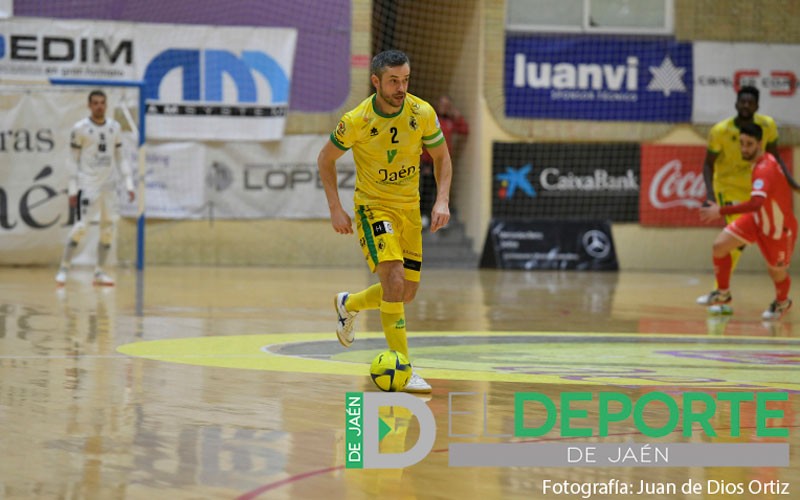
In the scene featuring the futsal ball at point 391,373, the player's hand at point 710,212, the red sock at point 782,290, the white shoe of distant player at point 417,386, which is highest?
the player's hand at point 710,212

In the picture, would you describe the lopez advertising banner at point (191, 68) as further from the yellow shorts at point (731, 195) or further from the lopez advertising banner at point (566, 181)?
the yellow shorts at point (731, 195)

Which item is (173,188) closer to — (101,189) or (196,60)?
(196,60)

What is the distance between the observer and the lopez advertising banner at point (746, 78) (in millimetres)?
24812

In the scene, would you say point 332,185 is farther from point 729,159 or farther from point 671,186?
point 671,186

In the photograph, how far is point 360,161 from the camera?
7.51m

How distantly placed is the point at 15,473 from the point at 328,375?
10.4 feet

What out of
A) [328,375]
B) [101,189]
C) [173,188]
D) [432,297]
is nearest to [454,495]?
[328,375]

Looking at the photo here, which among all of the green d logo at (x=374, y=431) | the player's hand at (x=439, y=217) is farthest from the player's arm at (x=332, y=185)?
the green d logo at (x=374, y=431)

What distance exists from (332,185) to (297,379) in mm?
1196

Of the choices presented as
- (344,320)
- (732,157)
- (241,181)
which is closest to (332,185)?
(344,320)

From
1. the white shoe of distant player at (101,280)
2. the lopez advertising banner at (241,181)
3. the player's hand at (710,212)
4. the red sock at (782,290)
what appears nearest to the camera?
the player's hand at (710,212)

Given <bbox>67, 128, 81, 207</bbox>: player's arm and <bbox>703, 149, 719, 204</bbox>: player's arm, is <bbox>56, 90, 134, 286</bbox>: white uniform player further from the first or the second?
<bbox>703, 149, 719, 204</bbox>: player's arm

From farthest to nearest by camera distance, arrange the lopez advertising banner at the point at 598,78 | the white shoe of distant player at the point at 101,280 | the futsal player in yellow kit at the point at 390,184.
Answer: the lopez advertising banner at the point at 598,78, the white shoe of distant player at the point at 101,280, the futsal player in yellow kit at the point at 390,184

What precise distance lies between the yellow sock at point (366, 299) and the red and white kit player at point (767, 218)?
18.6 feet
